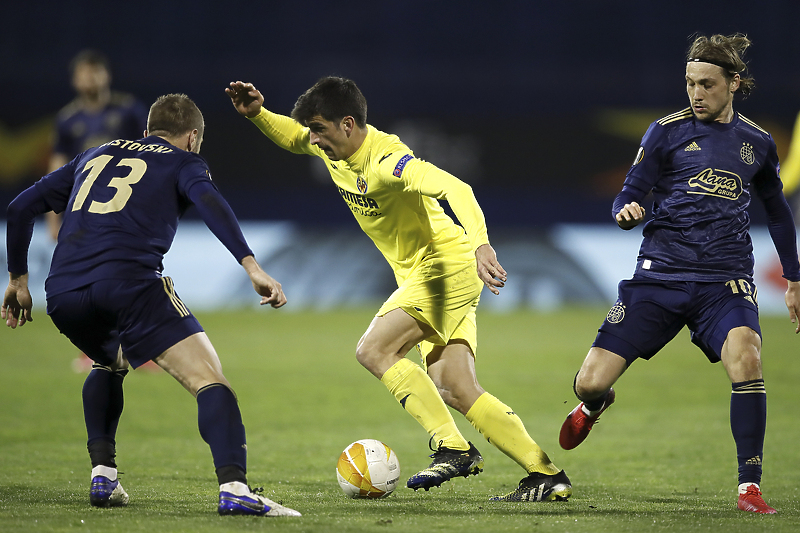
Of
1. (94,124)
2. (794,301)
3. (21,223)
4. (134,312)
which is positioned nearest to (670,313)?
(794,301)

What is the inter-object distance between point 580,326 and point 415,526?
10746 millimetres

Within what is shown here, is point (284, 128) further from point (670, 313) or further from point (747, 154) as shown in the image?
point (747, 154)

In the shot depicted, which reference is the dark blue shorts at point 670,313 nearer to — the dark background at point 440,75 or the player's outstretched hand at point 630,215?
the player's outstretched hand at point 630,215

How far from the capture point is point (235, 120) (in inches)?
688

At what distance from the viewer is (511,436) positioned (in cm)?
443

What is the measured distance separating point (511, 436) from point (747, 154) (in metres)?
1.86

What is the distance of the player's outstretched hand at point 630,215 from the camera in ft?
13.6

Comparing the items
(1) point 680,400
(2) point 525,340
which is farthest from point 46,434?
(2) point 525,340

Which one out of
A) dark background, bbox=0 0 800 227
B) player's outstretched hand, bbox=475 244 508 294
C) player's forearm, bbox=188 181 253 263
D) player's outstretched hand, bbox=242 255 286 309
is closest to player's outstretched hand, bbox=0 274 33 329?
player's forearm, bbox=188 181 253 263

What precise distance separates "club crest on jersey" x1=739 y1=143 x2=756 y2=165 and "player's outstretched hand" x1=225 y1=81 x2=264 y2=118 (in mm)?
2629

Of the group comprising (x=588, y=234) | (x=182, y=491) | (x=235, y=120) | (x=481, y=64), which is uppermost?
(x=481, y=64)

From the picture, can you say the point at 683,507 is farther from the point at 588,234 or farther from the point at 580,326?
the point at 588,234

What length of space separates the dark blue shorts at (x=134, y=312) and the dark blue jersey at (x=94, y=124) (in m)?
4.98

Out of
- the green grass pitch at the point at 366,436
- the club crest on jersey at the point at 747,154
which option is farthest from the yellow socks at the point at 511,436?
the club crest on jersey at the point at 747,154
